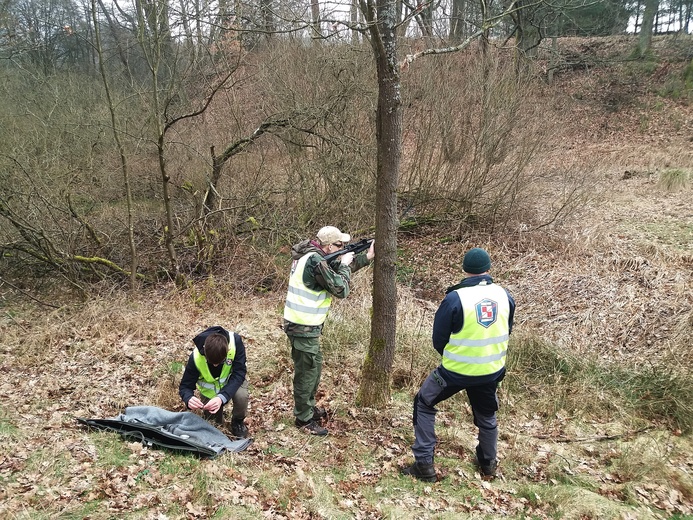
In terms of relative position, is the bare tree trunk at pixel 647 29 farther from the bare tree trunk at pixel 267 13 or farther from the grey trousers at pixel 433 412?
the grey trousers at pixel 433 412

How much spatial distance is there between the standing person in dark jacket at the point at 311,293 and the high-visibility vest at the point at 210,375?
575 mm

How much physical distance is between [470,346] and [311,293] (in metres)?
1.54

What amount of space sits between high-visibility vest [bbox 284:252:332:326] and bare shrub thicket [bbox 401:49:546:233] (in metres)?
6.71

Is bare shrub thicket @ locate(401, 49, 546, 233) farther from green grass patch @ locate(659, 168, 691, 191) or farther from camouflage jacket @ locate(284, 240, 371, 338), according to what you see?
camouflage jacket @ locate(284, 240, 371, 338)

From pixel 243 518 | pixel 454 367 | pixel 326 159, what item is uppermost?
pixel 326 159

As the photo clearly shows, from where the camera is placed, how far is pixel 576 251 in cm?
951

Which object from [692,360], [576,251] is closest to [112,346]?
[692,360]

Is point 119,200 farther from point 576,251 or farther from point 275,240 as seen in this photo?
point 576,251

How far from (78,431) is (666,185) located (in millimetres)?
14113

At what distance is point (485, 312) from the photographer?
3.84 metres

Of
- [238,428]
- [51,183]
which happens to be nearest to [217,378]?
[238,428]

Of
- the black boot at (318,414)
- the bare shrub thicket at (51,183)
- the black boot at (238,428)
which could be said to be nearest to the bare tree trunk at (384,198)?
the black boot at (318,414)

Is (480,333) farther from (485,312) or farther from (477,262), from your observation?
(477,262)

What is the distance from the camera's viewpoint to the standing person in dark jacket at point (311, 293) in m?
4.52
